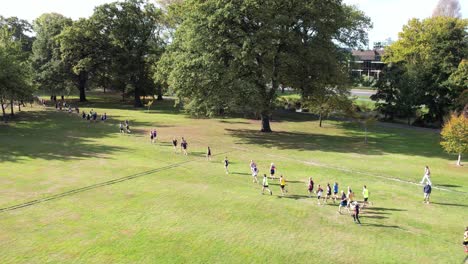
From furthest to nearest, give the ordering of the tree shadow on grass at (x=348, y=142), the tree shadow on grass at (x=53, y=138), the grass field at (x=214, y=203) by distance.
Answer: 1. the tree shadow on grass at (x=348, y=142)
2. the tree shadow on grass at (x=53, y=138)
3. the grass field at (x=214, y=203)

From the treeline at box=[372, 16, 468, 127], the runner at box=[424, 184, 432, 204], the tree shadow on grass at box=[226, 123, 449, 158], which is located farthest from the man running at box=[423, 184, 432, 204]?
the treeline at box=[372, 16, 468, 127]

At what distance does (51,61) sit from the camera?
70.5 metres

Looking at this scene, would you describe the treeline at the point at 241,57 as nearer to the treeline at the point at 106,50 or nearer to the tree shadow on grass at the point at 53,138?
the treeline at the point at 106,50

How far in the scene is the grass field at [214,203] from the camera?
1741 centimetres

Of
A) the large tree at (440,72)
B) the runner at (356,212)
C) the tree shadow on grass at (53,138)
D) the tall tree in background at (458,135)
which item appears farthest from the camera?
the large tree at (440,72)

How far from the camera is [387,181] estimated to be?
2806cm

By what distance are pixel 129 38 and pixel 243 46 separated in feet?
117

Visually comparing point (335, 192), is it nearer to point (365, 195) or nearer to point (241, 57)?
point (365, 195)

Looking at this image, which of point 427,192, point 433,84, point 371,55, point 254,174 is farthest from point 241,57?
point 371,55

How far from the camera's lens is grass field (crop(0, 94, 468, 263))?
17.4 meters

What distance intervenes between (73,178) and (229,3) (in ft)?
76.3

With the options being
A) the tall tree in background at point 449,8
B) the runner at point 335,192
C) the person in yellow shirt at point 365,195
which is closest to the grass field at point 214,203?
the person in yellow shirt at point 365,195

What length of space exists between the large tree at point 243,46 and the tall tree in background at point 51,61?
3573 centimetres

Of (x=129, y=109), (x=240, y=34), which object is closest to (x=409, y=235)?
(x=240, y=34)
